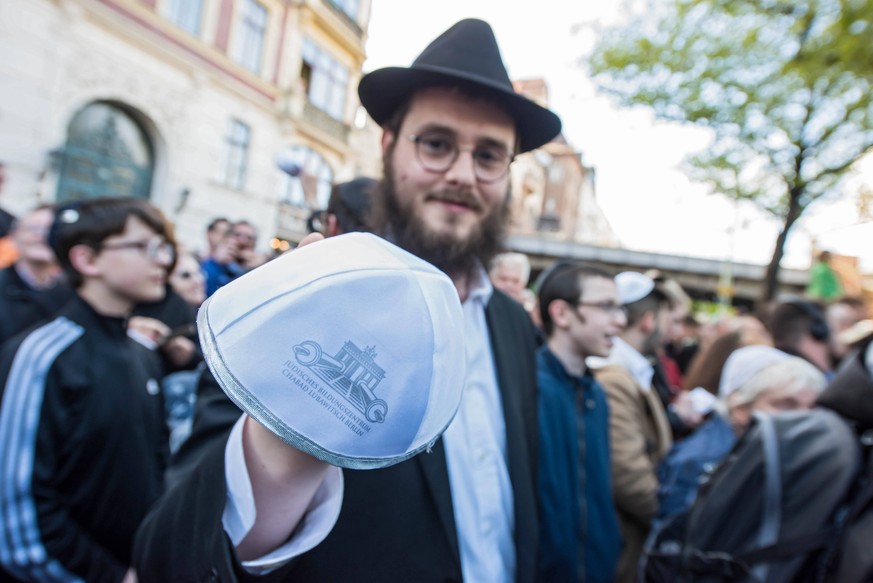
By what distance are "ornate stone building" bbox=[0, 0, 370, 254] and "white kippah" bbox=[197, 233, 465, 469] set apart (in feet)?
23.3

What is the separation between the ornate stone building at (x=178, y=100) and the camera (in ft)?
31.3

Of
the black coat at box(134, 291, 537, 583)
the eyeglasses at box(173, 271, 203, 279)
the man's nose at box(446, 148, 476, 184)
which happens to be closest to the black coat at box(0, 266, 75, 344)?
the eyeglasses at box(173, 271, 203, 279)

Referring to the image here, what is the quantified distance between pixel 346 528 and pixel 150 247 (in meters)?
1.57

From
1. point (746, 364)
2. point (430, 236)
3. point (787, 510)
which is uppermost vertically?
point (430, 236)

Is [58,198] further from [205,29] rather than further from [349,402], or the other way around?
[349,402]

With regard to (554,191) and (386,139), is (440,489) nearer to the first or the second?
(386,139)

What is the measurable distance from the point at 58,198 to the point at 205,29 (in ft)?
17.6

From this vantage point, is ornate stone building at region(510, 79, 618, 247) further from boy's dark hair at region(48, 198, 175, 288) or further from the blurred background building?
boy's dark hair at region(48, 198, 175, 288)

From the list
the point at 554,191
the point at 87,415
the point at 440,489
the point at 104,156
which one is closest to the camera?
the point at 440,489

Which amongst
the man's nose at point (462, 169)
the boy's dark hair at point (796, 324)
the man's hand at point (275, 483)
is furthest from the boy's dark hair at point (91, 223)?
the boy's dark hair at point (796, 324)

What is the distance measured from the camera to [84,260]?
1.97 meters

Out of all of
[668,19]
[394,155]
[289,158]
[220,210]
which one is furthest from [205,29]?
[394,155]

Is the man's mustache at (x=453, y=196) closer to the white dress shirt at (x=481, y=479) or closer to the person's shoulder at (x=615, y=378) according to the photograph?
the white dress shirt at (x=481, y=479)

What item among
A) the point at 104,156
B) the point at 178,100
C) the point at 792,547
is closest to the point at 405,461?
the point at 792,547
